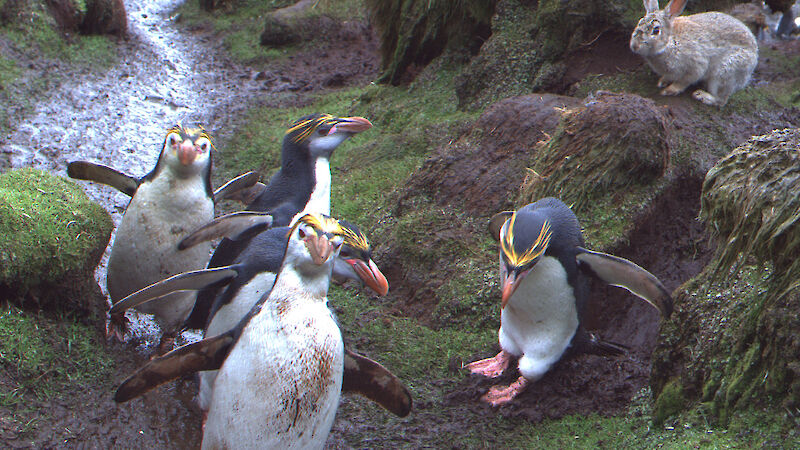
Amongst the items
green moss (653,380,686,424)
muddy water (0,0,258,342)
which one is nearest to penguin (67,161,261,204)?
muddy water (0,0,258,342)

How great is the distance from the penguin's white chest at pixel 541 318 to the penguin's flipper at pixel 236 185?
1878 millimetres

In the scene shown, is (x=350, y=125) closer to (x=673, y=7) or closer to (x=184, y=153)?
(x=184, y=153)

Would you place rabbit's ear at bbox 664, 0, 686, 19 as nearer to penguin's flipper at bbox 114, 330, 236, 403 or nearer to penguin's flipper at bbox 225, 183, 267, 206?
penguin's flipper at bbox 225, 183, 267, 206

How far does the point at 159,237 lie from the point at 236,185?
0.76 meters

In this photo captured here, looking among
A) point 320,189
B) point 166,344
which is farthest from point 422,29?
point 166,344

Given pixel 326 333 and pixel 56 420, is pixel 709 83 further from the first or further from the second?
pixel 56 420

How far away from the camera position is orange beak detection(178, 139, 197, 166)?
4.18 meters

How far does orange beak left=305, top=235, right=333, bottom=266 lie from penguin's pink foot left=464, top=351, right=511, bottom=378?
1.39 m

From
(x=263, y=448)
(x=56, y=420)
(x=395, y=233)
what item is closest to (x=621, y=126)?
(x=395, y=233)

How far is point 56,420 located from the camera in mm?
3408

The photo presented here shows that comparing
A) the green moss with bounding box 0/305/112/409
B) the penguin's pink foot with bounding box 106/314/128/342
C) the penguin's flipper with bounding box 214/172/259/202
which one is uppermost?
the penguin's flipper with bounding box 214/172/259/202

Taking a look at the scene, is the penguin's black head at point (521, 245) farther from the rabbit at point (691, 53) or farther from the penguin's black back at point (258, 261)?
the rabbit at point (691, 53)

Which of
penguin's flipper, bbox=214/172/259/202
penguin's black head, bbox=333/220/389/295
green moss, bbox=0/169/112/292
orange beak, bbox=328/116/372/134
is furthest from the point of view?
orange beak, bbox=328/116/372/134

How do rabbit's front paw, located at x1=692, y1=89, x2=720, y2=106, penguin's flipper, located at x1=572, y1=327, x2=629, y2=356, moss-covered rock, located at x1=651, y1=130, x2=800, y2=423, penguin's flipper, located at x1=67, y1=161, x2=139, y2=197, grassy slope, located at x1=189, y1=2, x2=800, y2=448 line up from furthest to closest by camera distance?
rabbit's front paw, located at x1=692, y1=89, x2=720, y2=106 → penguin's flipper, located at x1=67, y1=161, x2=139, y2=197 → penguin's flipper, located at x1=572, y1=327, x2=629, y2=356 → grassy slope, located at x1=189, y1=2, x2=800, y2=448 → moss-covered rock, located at x1=651, y1=130, x2=800, y2=423
